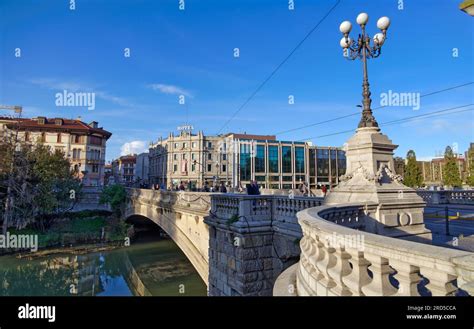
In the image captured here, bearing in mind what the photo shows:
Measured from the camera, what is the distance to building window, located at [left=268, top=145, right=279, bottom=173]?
59.4 meters

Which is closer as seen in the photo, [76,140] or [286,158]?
[76,140]

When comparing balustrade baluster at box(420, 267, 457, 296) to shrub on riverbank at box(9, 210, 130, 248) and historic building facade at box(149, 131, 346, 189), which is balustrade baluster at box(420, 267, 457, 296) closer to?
shrub on riverbank at box(9, 210, 130, 248)

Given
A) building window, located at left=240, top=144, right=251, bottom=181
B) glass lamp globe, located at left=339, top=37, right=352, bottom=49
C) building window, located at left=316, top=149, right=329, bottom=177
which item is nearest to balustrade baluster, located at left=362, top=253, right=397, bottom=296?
glass lamp globe, located at left=339, top=37, right=352, bottom=49

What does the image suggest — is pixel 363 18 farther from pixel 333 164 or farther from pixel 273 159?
pixel 333 164

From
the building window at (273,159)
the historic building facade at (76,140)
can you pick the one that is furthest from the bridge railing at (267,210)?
the building window at (273,159)

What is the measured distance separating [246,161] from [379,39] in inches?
1963

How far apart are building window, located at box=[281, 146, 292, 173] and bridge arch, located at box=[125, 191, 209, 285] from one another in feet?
141

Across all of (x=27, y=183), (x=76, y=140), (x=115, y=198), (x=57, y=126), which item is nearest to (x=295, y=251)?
(x=27, y=183)

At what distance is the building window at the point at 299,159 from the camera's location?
62406 mm

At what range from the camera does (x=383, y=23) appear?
8.30 m
